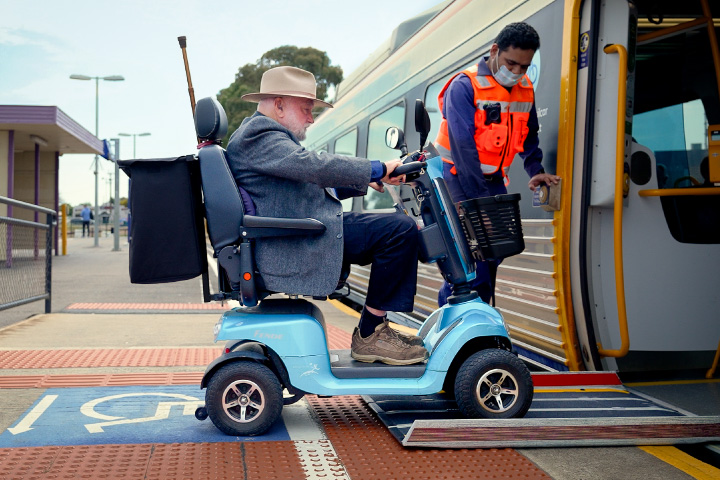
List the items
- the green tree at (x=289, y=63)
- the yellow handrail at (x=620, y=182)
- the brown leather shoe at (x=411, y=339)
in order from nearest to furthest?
the brown leather shoe at (x=411, y=339) → the yellow handrail at (x=620, y=182) → the green tree at (x=289, y=63)

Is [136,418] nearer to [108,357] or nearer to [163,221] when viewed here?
[163,221]

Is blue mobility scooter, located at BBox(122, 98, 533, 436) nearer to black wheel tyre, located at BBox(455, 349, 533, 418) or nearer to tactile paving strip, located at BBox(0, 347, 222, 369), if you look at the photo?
black wheel tyre, located at BBox(455, 349, 533, 418)

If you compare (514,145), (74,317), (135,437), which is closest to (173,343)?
(74,317)

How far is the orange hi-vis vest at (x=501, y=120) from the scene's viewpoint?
14.5ft

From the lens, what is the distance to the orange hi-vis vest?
4.41 metres

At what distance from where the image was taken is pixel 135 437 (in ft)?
11.0

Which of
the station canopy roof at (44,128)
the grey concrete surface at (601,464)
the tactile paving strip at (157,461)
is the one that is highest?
the station canopy roof at (44,128)

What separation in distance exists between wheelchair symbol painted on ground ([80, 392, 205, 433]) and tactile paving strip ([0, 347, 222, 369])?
3.08ft

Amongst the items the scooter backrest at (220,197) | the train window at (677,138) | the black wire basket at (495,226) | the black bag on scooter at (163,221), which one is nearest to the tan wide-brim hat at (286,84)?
the scooter backrest at (220,197)

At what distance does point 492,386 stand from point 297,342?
0.90 meters

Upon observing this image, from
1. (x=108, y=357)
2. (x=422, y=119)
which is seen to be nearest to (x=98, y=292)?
(x=108, y=357)

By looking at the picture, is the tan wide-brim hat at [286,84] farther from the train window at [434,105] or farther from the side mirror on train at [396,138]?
the train window at [434,105]

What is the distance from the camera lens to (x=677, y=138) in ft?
16.1

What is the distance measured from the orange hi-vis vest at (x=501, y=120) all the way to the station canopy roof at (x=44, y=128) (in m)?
16.5
